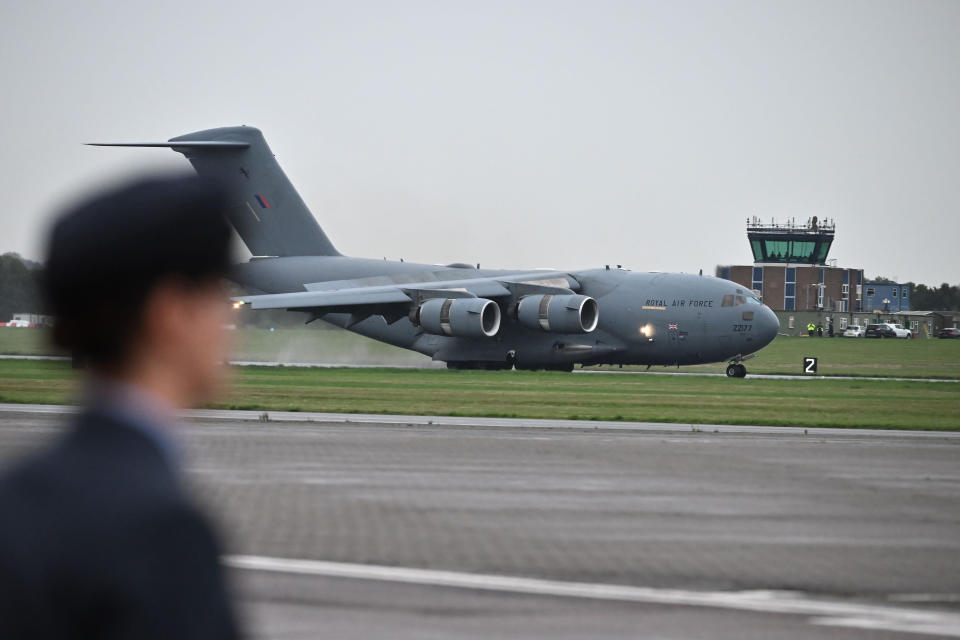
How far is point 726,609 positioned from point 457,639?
6.00 feet

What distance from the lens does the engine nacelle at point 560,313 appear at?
4447 centimetres

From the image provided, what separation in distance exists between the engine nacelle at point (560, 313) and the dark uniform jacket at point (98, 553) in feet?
139

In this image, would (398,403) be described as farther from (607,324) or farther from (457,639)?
(457,639)

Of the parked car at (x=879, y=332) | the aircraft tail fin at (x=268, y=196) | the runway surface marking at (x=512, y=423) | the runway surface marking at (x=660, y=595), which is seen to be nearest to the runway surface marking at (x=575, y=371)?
the aircraft tail fin at (x=268, y=196)

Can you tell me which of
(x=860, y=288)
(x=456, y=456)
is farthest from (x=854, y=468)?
(x=860, y=288)

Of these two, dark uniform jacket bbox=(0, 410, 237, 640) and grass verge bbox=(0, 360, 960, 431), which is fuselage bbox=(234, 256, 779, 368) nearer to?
grass verge bbox=(0, 360, 960, 431)

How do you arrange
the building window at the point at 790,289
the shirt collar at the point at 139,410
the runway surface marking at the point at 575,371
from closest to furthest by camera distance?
1. the shirt collar at the point at 139,410
2. the runway surface marking at the point at 575,371
3. the building window at the point at 790,289

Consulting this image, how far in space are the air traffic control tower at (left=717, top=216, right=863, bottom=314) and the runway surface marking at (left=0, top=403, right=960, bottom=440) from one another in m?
101

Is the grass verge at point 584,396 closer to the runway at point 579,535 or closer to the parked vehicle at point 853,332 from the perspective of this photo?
the runway at point 579,535

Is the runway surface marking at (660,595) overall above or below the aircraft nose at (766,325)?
below

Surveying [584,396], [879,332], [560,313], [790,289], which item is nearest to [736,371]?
[560,313]

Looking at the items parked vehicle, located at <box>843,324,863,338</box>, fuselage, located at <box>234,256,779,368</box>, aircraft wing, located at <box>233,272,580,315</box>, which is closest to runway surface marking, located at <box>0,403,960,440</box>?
aircraft wing, located at <box>233,272,580,315</box>

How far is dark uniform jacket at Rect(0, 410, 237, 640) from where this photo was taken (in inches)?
75.8

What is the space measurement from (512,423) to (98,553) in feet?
72.1
